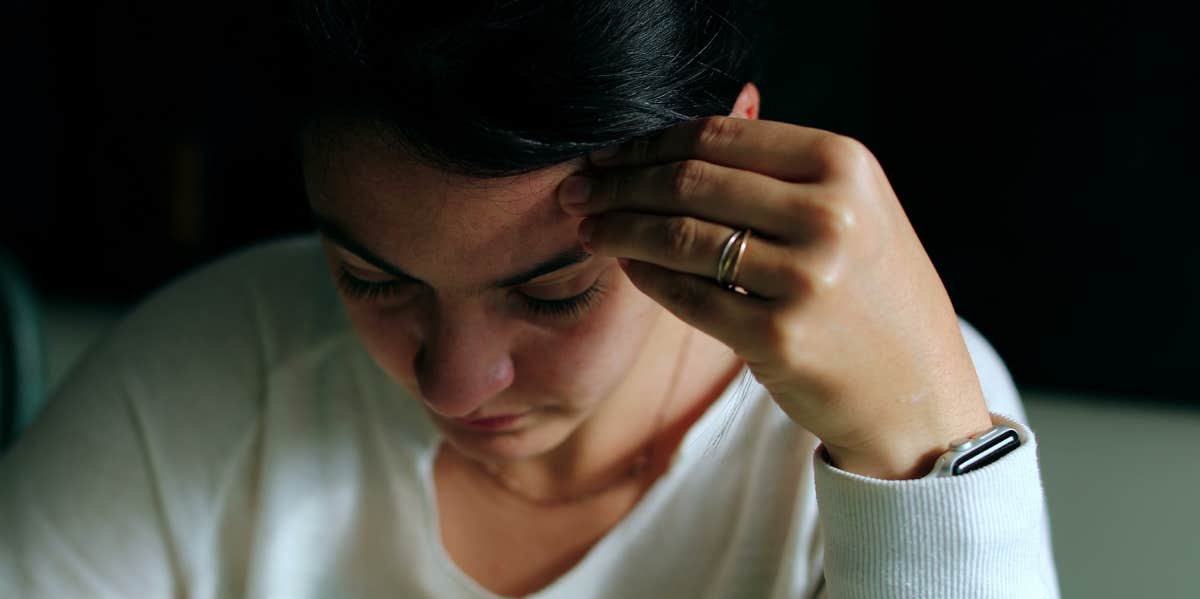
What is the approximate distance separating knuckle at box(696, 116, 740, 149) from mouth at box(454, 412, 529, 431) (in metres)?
0.25

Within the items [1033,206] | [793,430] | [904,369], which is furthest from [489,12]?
[1033,206]

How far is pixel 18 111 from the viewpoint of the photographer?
5.24ft

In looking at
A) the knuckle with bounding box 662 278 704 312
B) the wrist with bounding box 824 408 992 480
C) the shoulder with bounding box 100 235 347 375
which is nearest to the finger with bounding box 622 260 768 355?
the knuckle with bounding box 662 278 704 312

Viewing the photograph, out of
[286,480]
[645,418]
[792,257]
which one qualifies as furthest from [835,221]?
[286,480]

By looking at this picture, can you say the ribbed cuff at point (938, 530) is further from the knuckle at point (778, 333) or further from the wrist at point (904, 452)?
the knuckle at point (778, 333)

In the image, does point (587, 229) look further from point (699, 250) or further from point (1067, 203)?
point (1067, 203)

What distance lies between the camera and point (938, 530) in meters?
0.64

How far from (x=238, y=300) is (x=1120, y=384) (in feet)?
2.94

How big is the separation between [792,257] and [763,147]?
0.20 ft

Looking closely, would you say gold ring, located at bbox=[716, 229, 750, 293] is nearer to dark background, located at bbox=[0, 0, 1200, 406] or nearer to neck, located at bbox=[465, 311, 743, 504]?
neck, located at bbox=[465, 311, 743, 504]

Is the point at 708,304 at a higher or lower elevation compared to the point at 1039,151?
higher

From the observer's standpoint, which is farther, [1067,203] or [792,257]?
[1067,203]

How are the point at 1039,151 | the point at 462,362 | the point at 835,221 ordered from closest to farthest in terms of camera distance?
the point at 835,221
the point at 462,362
the point at 1039,151

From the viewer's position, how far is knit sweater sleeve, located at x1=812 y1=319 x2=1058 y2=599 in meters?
0.64
